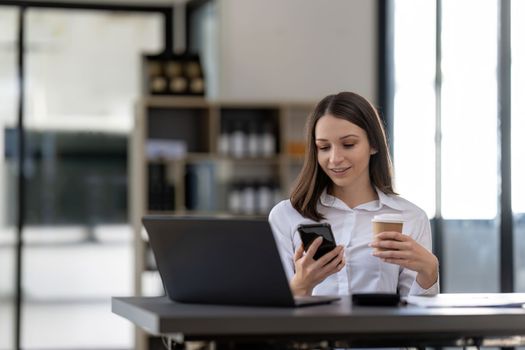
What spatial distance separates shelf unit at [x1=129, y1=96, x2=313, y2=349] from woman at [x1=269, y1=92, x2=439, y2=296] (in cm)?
414

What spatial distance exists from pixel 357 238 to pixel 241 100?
14.5 ft

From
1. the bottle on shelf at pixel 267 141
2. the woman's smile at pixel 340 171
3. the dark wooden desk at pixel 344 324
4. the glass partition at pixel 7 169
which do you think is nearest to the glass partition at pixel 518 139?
the bottle on shelf at pixel 267 141

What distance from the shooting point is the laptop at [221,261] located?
7.32 ft

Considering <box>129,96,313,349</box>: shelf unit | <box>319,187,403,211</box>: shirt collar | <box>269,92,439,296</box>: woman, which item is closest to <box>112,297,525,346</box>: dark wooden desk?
<box>269,92,439,296</box>: woman

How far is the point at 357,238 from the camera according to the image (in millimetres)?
3104

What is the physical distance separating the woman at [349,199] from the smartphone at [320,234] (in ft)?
1.15

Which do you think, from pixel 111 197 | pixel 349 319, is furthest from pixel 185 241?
pixel 111 197

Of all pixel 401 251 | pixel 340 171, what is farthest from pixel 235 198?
pixel 401 251

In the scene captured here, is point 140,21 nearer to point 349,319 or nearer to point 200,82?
point 200,82

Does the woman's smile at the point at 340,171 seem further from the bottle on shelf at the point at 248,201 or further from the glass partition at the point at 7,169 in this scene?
the glass partition at the point at 7,169

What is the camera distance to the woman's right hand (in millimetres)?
2611

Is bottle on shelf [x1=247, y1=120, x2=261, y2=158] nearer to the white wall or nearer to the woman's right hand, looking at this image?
the white wall

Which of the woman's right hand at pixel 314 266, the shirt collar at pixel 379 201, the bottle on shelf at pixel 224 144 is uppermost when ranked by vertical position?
the bottle on shelf at pixel 224 144

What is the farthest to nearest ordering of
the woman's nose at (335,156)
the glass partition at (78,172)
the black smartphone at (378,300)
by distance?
the glass partition at (78,172) < the woman's nose at (335,156) < the black smartphone at (378,300)
